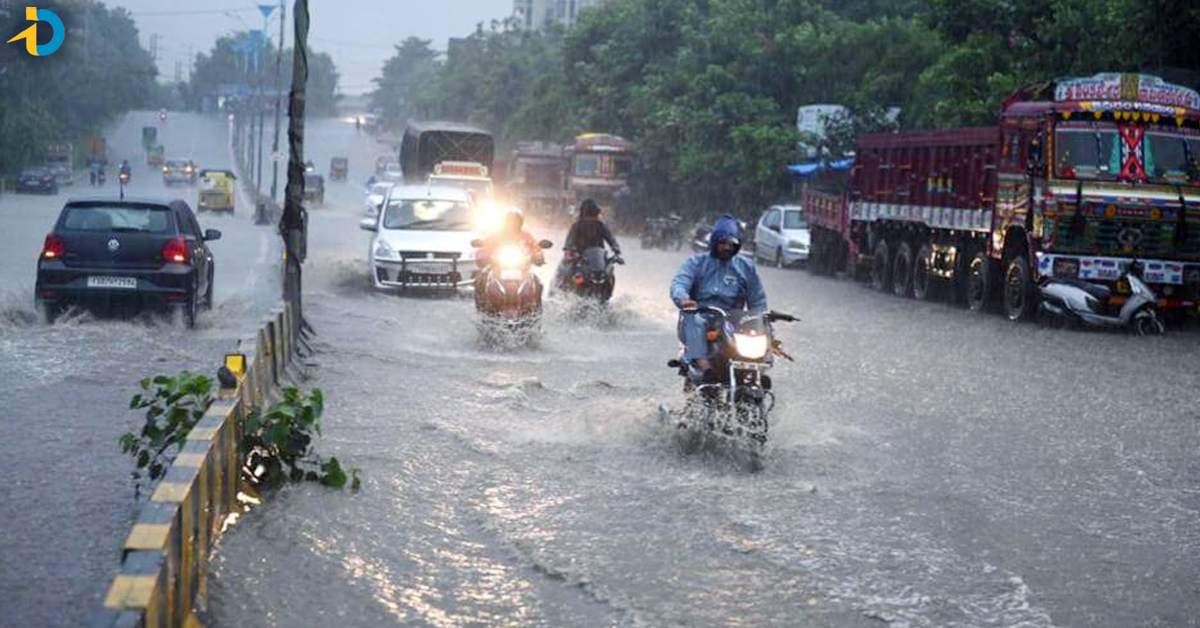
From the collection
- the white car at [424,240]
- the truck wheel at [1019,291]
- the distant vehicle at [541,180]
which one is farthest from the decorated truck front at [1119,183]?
the distant vehicle at [541,180]

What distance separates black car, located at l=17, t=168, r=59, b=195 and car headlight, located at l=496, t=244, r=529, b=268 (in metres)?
59.1

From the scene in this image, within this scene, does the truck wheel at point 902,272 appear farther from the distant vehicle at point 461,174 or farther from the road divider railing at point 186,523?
the road divider railing at point 186,523

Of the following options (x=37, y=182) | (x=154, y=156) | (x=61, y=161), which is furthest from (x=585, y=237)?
(x=154, y=156)

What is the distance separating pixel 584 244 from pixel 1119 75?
7.49 metres

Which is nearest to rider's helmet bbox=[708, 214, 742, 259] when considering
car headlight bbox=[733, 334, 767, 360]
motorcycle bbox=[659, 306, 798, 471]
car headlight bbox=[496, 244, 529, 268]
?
motorcycle bbox=[659, 306, 798, 471]

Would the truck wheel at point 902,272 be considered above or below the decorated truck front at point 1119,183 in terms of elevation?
below

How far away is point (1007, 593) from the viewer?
6961 mm

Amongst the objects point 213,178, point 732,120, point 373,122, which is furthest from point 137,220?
point 373,122

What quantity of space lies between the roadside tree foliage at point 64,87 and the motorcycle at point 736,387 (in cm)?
4327

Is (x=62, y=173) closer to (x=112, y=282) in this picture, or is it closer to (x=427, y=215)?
(x=427, y=215)

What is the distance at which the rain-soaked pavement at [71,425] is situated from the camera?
692 centimetres

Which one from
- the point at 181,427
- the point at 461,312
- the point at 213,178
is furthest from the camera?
the point at 213,178

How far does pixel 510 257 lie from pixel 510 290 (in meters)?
0.49

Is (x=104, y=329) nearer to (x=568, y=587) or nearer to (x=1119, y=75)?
(x=568, y=587)
